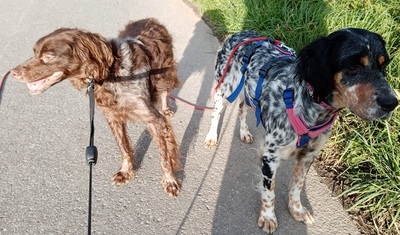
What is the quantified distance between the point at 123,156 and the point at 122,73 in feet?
3.06

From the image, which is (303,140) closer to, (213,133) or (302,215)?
(302,215)

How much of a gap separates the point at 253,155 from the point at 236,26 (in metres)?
3.13

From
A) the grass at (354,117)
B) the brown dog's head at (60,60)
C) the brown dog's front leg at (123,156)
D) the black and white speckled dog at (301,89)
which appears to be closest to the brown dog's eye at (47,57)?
the brown dog's head at (60,60)

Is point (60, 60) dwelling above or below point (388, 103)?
above

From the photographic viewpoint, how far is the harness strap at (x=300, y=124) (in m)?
2.54

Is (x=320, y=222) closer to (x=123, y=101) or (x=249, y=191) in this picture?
(x=249, y=191)

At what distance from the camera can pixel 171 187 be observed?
3.41m

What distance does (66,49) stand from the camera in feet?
8.66

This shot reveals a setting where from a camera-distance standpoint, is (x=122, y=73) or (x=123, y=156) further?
(x=123, y=156)

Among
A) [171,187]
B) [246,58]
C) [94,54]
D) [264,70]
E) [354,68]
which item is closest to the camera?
[354,68]

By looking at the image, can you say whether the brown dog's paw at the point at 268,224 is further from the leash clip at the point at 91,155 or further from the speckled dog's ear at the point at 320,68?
the leash clip at the point at 91,155

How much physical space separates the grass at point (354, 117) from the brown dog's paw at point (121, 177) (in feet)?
7.12


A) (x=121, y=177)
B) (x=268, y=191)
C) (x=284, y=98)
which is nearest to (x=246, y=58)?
(x=284, y=98)

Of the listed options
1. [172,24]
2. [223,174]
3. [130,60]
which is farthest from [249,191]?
[172,24]
